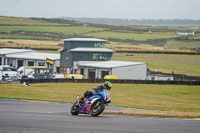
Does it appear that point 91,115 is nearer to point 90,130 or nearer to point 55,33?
point 90,130

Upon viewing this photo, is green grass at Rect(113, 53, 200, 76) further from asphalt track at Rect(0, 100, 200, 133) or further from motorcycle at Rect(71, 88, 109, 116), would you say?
asphalt track at Rect(0, 100, 200, 133)

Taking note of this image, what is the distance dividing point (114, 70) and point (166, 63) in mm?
31489

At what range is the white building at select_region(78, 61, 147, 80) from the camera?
218 ft

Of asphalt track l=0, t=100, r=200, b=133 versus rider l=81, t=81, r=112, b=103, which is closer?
asphalt track l=0, t=100, r=200, b=133

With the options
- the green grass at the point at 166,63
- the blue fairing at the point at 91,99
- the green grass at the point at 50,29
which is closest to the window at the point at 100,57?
the green grass at the point at 166,63

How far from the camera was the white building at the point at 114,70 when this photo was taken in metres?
66.5

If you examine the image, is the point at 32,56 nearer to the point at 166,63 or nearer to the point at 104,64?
the point at 104,64

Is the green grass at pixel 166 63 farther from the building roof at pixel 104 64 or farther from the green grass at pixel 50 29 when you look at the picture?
the green grass at pixel 50 29

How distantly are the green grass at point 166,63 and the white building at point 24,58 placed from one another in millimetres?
21434

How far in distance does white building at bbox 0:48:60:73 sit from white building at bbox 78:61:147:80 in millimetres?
7490

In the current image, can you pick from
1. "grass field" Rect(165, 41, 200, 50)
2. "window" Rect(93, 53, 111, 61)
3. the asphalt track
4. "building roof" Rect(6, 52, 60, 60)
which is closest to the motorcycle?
the asphalt track

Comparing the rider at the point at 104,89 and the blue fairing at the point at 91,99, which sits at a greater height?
the rider at the point at 104,89

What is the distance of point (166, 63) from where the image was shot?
9469 cm

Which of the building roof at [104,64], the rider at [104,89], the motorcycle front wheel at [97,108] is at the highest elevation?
the building roof at [104,64]
